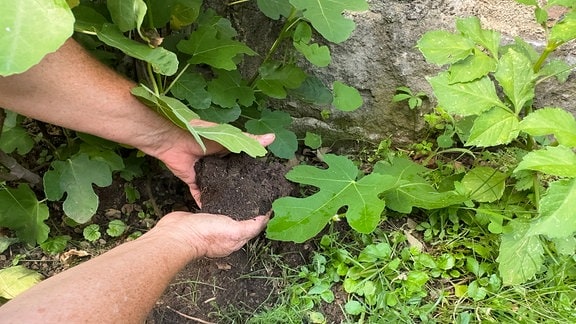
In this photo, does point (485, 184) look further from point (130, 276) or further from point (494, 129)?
point (130, 276)

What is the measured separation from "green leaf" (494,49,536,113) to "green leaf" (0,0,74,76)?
1.42m

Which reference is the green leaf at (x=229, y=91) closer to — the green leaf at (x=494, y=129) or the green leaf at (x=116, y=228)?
the green leaf at (x=116, y=228)

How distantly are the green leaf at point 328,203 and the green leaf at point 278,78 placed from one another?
30cm

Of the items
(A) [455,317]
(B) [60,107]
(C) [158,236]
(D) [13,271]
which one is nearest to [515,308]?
(A) [455,317]

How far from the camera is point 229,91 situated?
75.8 inches

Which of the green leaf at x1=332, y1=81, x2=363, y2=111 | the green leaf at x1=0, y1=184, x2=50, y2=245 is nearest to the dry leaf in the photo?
the green leaf at x1=0, y1=184, x2=50, y2=245

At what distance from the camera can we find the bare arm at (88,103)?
59.2 inches

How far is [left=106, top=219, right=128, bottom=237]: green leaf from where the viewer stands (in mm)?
2092

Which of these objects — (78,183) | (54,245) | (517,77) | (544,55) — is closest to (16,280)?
(54,245)

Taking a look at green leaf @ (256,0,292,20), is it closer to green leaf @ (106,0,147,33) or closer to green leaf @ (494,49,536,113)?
green leaf @ (106,0,147,33)

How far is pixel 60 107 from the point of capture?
1572 millimetres

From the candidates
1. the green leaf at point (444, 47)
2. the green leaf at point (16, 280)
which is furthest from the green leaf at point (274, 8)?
the green leaf at point (16, 280)

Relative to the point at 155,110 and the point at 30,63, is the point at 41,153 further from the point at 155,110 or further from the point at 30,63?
the point at 30,63

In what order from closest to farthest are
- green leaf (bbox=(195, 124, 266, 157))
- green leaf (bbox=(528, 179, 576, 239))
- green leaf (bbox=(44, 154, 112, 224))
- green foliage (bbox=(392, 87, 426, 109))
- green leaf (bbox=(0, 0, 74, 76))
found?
1. green leaf (bbox=(0, 0, 74, 76))
2. green leaf (bbox=(528, 179, 576, 239))
3. green leaf (bbox=(195, 124, 266, 157))
4. green leaf (bbox=(44, 154, 112, 224))
5. green foliage (bbox=(392, 87, 426, 109))
